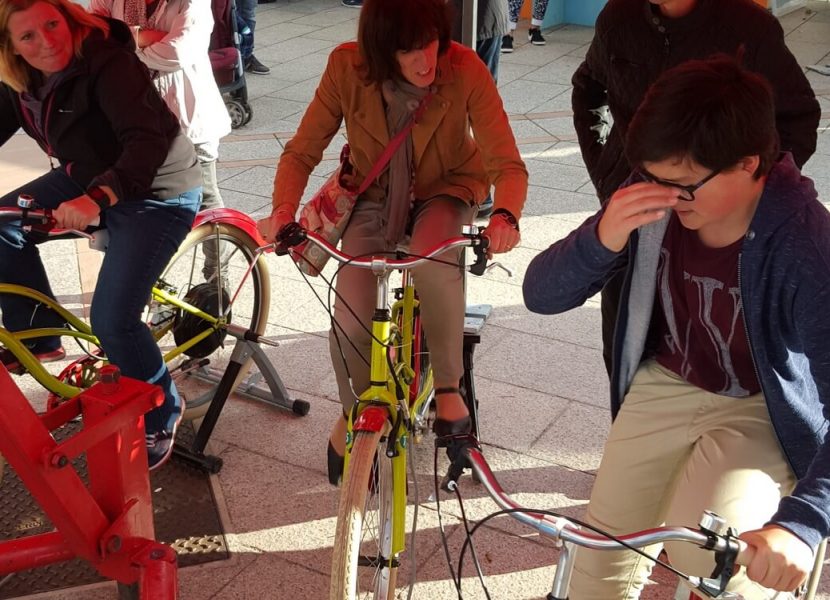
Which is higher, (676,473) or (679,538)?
(679,538)

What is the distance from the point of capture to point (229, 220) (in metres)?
4.23

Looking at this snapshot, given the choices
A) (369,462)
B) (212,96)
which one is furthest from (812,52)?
(369,462)

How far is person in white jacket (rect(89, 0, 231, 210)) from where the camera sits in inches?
174

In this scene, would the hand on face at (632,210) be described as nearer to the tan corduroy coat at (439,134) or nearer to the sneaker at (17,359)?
the tan corduroy coat at (439,134)

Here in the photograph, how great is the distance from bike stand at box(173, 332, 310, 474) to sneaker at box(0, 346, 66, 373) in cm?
58

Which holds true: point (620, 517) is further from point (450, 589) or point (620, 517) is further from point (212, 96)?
point (212, 96)

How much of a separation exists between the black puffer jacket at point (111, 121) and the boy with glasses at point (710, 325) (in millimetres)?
1584

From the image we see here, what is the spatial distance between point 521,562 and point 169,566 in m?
1.48

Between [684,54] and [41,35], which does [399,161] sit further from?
[41,35]

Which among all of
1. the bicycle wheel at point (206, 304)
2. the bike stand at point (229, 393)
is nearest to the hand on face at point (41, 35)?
the bicycle wheel at point (206, 304)

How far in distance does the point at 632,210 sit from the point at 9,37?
228 cm

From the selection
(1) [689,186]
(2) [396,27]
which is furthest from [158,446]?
(1) [689,186]

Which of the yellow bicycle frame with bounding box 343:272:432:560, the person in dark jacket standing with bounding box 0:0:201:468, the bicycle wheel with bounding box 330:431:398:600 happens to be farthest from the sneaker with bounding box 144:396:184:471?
the yellow bicycle frame with bounding box 343:272:432:560

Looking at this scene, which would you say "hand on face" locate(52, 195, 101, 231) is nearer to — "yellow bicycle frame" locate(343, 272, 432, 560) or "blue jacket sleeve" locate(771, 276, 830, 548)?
"yellow bicycle frame" locate(343, 272, 432, 560)
